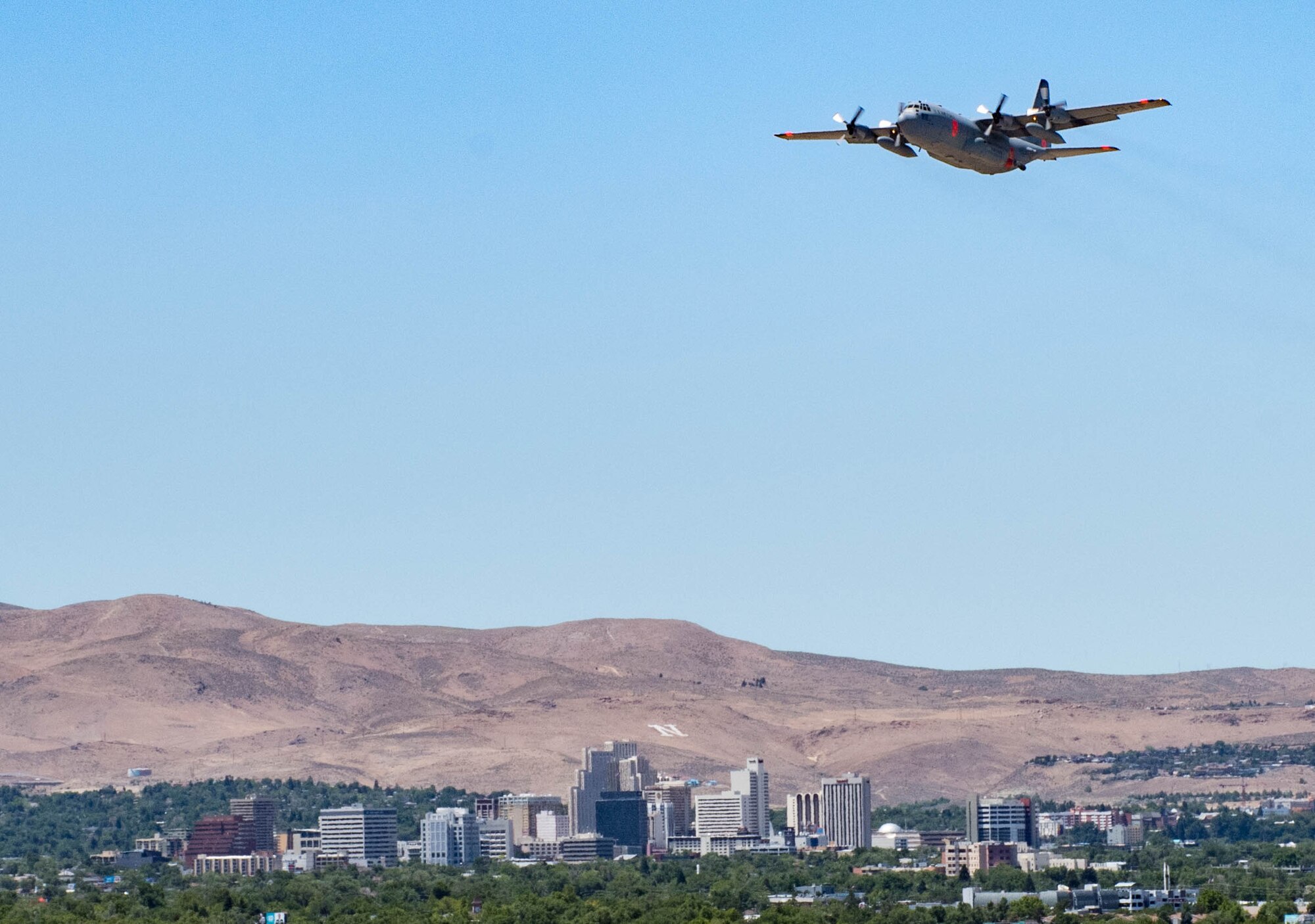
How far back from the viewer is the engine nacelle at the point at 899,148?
Answer: 9756 cm

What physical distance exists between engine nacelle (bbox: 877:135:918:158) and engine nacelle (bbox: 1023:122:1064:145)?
4.83 m

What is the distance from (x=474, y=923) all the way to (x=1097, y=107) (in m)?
110

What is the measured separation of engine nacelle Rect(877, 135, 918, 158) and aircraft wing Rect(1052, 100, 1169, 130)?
20.1ft

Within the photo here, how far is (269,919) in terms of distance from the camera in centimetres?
19962

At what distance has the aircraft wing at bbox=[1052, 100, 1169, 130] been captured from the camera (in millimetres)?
95250

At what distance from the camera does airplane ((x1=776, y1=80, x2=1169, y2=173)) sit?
95.8 metres

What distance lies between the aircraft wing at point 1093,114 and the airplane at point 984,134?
3 centimetres

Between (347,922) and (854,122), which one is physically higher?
(854,122)

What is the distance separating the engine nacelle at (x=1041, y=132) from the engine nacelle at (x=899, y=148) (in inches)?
190

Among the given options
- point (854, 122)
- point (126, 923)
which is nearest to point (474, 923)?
point (126, 923)

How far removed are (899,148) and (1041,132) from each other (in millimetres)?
6045

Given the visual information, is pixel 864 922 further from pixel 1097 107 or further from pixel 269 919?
pixel 1097 107

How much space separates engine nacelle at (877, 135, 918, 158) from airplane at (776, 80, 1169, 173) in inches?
1.0

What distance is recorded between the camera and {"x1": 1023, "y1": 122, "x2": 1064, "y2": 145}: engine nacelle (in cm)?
9925
